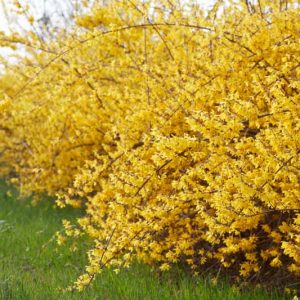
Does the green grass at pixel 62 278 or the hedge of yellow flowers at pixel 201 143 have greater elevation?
the hedge of yellow flowers at pixel 201 143

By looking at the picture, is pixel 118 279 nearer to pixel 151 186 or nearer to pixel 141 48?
pixel 151 186

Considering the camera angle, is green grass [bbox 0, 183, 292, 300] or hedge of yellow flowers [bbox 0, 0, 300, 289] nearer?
hedge of yellow flowers [bbox 0, 0, 300, 289]

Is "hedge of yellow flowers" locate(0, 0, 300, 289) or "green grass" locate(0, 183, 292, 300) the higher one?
"hedge of yellow flowers" locate(0, 0, 300, 289)

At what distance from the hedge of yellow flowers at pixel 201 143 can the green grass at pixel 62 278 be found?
0.45ft

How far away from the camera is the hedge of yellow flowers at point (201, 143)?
3543 millimetres

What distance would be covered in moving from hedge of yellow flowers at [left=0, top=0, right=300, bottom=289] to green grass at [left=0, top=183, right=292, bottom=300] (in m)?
0.14

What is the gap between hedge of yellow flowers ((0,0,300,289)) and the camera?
3543 millimetres

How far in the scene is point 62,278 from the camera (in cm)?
450

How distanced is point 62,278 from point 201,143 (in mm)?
1476

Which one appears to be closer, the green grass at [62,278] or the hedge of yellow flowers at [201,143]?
the hedge of yellow flowers at [201,143]

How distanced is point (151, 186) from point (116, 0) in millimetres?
1966

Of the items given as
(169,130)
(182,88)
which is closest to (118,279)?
(169,130)

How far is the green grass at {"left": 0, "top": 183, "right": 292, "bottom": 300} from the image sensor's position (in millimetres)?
3801

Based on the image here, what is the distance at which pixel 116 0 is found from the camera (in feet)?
18.0
